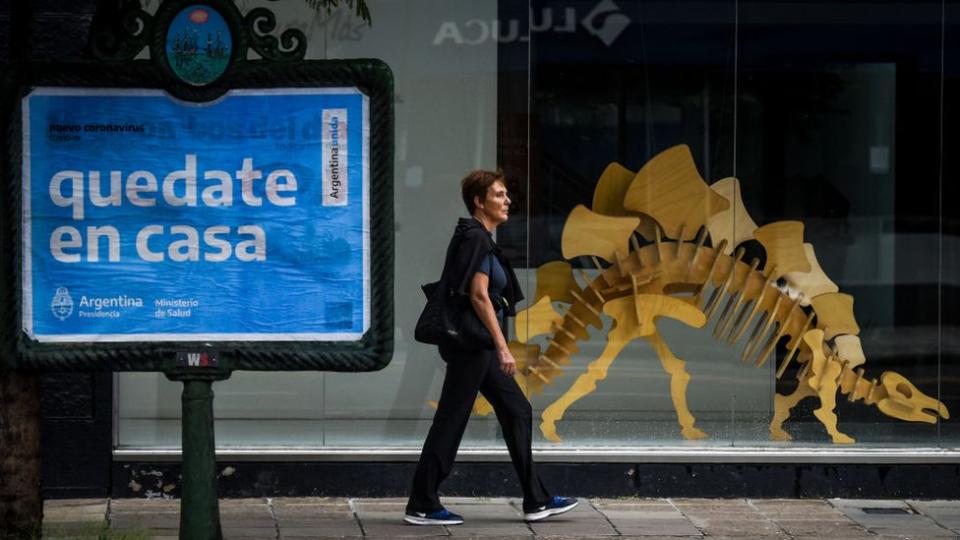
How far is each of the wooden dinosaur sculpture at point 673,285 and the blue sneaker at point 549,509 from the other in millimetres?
1088

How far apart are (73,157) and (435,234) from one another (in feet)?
11.6

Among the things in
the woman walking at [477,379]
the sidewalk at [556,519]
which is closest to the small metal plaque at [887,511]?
the sidewalk at [556,519]

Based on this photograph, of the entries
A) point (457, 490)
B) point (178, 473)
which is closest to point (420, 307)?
point (457, 490)

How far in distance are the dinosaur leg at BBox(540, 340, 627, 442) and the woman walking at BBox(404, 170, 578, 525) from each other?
116 cm

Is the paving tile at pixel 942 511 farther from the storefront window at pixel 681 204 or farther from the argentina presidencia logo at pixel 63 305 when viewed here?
the argentina presidencia logo at pixel 63 305

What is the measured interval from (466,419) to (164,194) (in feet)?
8.56

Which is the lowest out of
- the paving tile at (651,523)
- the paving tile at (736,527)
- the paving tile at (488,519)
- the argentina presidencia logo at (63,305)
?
the paving tile at (736,527)

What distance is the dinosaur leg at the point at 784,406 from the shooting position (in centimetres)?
979

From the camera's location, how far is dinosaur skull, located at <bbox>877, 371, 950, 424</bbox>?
9.86 m

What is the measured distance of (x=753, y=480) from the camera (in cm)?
957

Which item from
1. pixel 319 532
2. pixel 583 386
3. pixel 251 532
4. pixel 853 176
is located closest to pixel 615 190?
pixel 583 386

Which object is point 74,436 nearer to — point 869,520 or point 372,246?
point 372,246

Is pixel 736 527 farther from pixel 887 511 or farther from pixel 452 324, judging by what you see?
pixel 452 324

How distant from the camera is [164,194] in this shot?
6.43 meters
